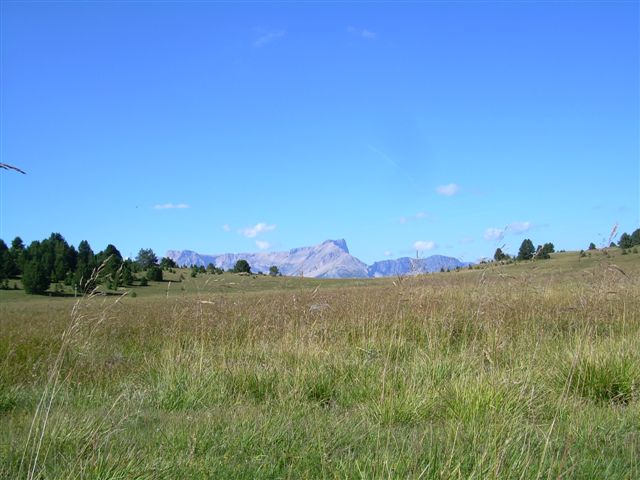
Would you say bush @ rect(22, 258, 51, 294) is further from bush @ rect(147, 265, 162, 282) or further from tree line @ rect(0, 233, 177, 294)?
bush @ rect(147, 265, 162, 282)

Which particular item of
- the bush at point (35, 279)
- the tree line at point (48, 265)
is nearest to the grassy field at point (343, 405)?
the tree line at point (48, 265)

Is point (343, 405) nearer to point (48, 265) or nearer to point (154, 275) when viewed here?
point (154, 275)

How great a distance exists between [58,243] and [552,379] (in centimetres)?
8314

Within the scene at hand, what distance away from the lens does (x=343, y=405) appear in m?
4.27

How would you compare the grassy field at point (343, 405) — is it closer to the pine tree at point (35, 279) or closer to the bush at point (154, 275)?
the pine tree at point (35, 279)

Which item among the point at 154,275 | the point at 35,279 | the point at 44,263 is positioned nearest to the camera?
the point at 35,279

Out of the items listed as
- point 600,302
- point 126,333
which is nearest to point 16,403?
point 126,333

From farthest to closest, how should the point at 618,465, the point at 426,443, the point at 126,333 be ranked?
the point at 126,333 → the point at 426,443 → the point at 618,465

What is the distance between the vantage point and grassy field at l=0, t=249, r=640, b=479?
2771mm

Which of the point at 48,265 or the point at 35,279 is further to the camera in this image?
the point at 48,265

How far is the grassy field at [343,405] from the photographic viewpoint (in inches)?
109

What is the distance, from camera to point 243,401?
171 inches

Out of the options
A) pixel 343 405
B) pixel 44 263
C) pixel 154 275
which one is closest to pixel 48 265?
pixel 44 263

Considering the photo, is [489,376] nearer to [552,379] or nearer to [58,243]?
[552,379]
